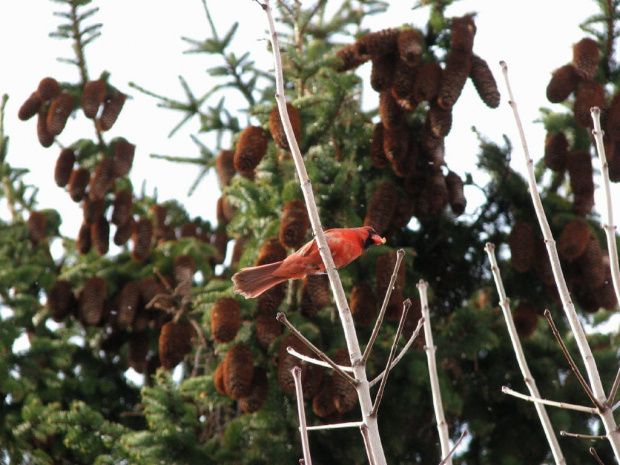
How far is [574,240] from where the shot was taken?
433cm

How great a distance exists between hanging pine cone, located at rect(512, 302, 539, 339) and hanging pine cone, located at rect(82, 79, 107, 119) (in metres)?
2.84

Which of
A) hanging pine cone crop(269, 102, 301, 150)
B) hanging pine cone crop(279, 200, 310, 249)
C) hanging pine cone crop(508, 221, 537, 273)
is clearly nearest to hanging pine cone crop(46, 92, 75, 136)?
hanging pine cone crop(269, 102, 301, 150)

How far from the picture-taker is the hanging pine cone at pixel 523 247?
176 inches

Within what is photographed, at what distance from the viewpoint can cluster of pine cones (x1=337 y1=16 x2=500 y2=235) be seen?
436cm

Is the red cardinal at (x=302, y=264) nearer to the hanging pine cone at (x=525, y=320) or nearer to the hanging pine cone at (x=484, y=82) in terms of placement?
the hanging pine cone at (x=484, y=82)

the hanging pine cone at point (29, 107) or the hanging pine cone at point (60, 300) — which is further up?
the hanging pine cone at point (29, 107)

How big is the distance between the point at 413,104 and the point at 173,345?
72.6 inches

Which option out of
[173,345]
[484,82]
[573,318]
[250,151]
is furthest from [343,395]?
[484,82]

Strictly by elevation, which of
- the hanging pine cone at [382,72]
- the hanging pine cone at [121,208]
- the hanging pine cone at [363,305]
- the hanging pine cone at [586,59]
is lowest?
the hanging pine cone at [363,305]

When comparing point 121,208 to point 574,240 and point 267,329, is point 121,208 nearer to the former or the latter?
point 267,329

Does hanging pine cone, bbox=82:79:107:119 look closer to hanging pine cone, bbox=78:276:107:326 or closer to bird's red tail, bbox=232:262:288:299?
hanging pine cone, bbox=78:276:107:326

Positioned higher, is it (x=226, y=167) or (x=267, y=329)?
(x=226, y=167)

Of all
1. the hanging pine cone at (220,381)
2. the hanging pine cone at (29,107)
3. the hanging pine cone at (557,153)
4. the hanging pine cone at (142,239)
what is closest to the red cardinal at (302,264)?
the hanging pine cone at (220,381)

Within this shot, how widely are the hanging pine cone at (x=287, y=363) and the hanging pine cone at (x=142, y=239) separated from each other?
1775mm
